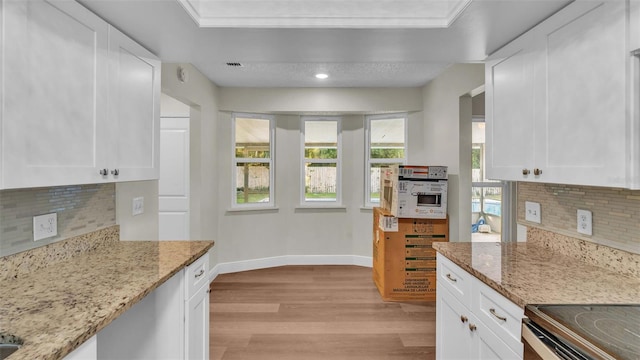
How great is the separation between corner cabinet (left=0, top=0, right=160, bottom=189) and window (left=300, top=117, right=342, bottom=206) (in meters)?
2.90

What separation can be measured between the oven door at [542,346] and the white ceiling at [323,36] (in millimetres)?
1391

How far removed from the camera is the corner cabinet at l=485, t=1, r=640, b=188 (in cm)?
112

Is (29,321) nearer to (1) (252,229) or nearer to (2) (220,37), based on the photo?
(2) (220,37)

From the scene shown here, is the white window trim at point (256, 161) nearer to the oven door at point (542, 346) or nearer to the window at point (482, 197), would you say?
the window at point (482, 197)

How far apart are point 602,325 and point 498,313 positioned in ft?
1.25

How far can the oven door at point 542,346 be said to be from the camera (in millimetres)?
878

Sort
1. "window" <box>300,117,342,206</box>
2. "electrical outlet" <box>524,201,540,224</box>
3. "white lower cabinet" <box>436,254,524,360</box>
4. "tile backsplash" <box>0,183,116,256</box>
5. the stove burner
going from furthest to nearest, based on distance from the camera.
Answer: "window" <box>300,117,342,206</box>
"electrical outlet" <box>524,201,540,224</box>
"tile backsplash" <box>0,183,116,256</box>
"white lower cabinet" <box>436,254,524,360</box>
the stove burner

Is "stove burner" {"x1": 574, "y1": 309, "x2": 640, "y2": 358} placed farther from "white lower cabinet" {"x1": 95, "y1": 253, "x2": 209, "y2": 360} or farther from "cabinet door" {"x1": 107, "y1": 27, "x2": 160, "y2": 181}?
"cabinet door" {"x1": 107, "y1": 27, "x2": 160, "y2": 181}

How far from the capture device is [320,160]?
Answer: 465 cm

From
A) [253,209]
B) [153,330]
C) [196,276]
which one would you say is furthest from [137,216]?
[253,209]

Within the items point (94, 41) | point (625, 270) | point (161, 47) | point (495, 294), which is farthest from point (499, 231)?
point (94, 41)

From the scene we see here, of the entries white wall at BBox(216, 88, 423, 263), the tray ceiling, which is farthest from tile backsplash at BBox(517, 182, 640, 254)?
white wall at BBox(216, 88, 423, 263)

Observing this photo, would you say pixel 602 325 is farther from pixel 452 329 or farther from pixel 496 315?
pixel 452 329

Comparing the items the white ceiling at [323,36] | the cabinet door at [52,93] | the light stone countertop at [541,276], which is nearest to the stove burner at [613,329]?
the light stone countertop at [541,276]
